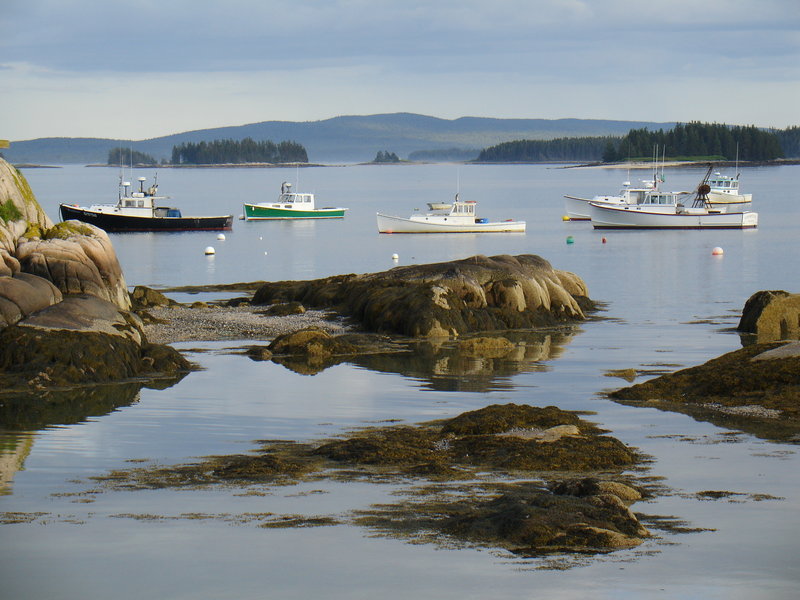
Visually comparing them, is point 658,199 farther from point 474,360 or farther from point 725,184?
point 474,360

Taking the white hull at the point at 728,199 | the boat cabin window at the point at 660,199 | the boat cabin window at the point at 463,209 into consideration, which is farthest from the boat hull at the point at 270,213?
the white hull at the point at 728,199

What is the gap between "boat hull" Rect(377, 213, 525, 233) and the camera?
3017 inches

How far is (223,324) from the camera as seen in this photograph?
28047 mm

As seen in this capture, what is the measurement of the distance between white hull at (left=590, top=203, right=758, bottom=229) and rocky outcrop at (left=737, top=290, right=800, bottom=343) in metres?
49.1

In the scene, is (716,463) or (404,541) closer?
(404,541)

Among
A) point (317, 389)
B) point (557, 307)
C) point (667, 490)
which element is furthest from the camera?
point (557, 307)

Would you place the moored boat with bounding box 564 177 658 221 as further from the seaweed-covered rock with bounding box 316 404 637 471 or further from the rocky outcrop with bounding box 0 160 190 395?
the seaweed-covered rock with bounding box 316 404 637 471

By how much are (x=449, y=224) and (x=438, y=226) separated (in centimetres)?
68

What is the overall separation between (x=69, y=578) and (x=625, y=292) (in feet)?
109

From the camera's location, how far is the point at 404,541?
1066 cm

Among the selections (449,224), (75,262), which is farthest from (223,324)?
(449,224)

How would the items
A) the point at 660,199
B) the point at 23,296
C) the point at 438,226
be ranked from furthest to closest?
the point at 660,199 → the point at 438,226 → the point at 23,296

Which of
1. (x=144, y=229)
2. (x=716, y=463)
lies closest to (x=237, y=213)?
(x=144, y=229)

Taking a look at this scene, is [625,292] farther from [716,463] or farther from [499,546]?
[499,546]
